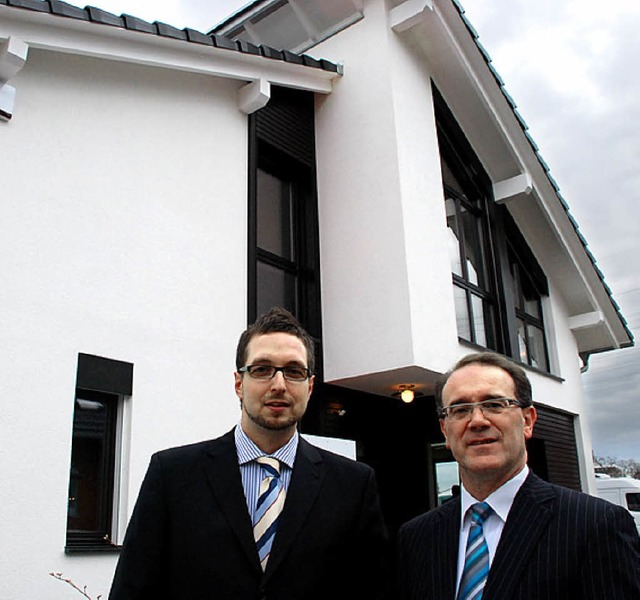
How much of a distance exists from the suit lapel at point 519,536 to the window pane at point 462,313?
259 inches

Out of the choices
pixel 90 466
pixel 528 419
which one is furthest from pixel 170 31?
pixel 528 419

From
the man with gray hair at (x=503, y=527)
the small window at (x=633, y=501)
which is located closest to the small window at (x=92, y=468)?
the man with gray hair at (x=503, y=527)

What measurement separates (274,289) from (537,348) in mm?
5345

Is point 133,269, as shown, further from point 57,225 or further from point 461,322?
point 461,322

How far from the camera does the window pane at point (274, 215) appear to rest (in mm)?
7423

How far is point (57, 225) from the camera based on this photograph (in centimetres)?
513

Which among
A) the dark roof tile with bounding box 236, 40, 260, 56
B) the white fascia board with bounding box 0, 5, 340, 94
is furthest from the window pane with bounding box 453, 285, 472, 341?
the dark roof tile with bounding box 236, 40, 260, 56

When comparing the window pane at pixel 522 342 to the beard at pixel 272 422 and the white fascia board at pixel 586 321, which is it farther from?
the beard at pixel 272 422

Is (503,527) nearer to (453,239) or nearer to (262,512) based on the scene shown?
(262,512)

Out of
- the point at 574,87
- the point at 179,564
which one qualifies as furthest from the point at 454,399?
the point at 574,87

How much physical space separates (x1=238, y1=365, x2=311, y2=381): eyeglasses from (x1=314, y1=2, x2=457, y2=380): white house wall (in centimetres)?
462

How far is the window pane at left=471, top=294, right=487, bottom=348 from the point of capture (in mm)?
8992

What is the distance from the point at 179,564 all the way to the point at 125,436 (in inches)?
133

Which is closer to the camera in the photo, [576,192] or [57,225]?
[57,225]
